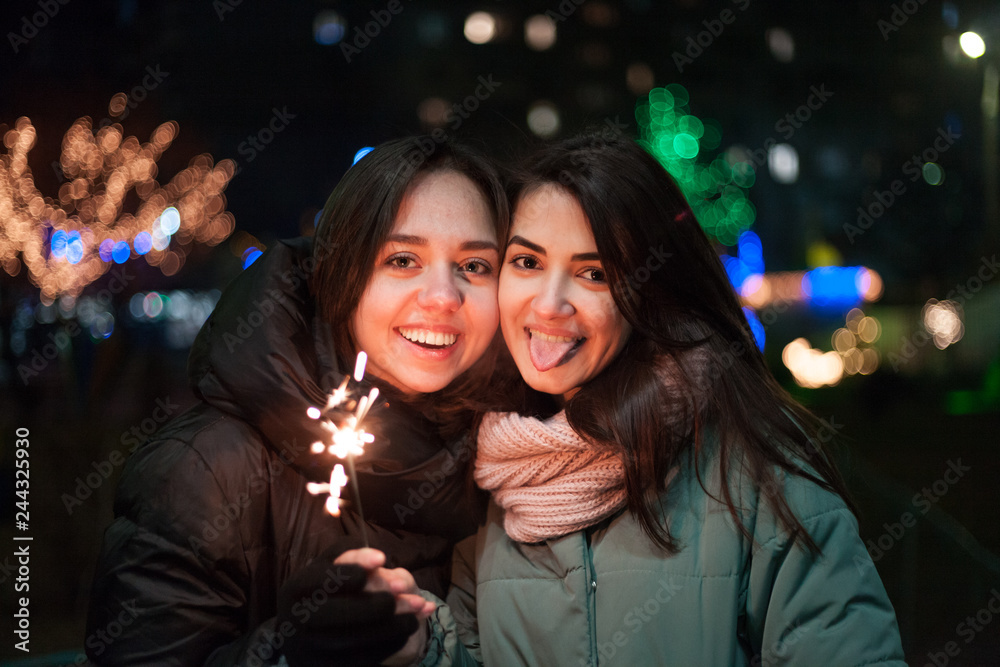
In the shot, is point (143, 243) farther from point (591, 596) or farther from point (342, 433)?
point (591, 596)

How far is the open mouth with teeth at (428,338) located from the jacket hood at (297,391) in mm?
227

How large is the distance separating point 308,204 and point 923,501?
65.5 ft

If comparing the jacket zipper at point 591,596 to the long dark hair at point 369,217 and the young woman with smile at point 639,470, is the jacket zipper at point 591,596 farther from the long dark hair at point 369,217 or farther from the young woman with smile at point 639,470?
the long dark hair at point 369,217

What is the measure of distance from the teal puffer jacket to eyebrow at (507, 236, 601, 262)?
779mm

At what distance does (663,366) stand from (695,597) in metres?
0.75

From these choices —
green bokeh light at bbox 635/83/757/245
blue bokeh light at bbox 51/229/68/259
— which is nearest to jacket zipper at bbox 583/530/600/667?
blue bokeh light at bbox 51/229/68/259

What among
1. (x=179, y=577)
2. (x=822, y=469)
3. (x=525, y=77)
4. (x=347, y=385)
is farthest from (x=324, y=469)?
(x=525, y=77)

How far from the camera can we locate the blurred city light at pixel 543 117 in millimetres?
23237

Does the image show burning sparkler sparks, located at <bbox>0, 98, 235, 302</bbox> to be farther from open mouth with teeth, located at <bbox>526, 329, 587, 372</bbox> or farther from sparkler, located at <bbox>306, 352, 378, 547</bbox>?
open mouth with teeth, located at <bbox>526, 329, 587, 372</bbox>

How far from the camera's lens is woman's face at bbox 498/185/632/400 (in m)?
2.43

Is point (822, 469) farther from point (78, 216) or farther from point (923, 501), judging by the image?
point (78, 216)

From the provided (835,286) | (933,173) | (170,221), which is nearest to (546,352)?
(933,173)

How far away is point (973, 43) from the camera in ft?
23.4

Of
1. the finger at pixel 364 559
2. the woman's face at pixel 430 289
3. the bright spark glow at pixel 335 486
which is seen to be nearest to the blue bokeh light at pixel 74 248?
the woman's face at pixel 430 289
